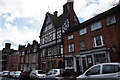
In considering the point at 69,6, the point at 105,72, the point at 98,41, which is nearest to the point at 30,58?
the point at 69,6

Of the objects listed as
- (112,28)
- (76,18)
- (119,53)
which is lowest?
(119,53)

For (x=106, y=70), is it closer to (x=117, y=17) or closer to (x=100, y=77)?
(x=100, y=77)

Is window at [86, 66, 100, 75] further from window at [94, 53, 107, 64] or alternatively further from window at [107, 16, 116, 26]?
window at [107, 16, 116, 26]

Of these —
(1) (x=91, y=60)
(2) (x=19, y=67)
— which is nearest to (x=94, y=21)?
(1) (x=91, y=60)

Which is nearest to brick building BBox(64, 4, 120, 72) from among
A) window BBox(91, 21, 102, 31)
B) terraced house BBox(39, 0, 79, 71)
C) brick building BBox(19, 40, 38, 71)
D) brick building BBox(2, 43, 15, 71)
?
window BBox(91, 21, 102, 31)

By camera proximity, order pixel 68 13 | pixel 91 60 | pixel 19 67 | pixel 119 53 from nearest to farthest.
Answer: pixel 119 53
pixel 91 60
pixel 68 13
pixel 19 67

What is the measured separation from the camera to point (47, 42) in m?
27.4

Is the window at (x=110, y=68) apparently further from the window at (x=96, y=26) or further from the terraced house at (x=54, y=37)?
the terraced house at (x=54, y=37)

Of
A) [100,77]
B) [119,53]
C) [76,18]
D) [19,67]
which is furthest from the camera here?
[19,67]

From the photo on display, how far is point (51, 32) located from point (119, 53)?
17.3 m

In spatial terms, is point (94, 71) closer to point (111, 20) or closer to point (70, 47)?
point (111, 20)

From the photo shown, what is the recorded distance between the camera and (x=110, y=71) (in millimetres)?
5473

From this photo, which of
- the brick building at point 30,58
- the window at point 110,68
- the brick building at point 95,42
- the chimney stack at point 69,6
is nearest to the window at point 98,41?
the brick building at point 95,42

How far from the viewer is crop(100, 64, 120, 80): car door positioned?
5205 mm
